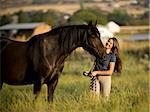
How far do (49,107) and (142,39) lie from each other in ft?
74.7

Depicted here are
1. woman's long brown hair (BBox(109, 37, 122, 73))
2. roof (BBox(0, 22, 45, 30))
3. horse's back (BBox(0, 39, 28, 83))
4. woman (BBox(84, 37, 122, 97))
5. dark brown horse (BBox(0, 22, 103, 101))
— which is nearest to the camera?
dark brown horse (BBox(0, 22, 103, 101))

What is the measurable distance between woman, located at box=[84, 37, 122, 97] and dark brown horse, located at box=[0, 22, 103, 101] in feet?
1.12

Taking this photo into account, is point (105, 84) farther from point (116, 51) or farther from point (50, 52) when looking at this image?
point (50, 52)

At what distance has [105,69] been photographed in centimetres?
827

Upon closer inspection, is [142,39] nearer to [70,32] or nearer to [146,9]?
[146,9]

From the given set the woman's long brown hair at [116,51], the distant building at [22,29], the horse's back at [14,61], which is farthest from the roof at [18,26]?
the woman's long brown hair at [116,51]

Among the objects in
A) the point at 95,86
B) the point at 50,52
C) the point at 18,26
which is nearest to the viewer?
the point at 50,52

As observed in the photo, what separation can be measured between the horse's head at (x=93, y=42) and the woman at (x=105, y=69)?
242 mm

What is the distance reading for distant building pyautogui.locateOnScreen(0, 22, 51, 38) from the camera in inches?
997

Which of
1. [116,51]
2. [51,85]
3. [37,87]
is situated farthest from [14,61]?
[116,51]

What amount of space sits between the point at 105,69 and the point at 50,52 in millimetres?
1082

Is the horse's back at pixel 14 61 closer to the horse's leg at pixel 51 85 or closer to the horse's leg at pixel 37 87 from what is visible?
the horse's leg at pixel 37 87

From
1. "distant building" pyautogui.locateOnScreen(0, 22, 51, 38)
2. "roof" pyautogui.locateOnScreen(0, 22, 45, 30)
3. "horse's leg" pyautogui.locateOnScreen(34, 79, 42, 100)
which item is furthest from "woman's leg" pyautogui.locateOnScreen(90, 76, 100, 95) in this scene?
"roof" pyautogui.locateOnScreen(0, 22, 45, 30)

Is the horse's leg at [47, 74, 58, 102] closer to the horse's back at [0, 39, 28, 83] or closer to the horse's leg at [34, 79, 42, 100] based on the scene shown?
the horse's leg at [34, 79, 42, 100]
